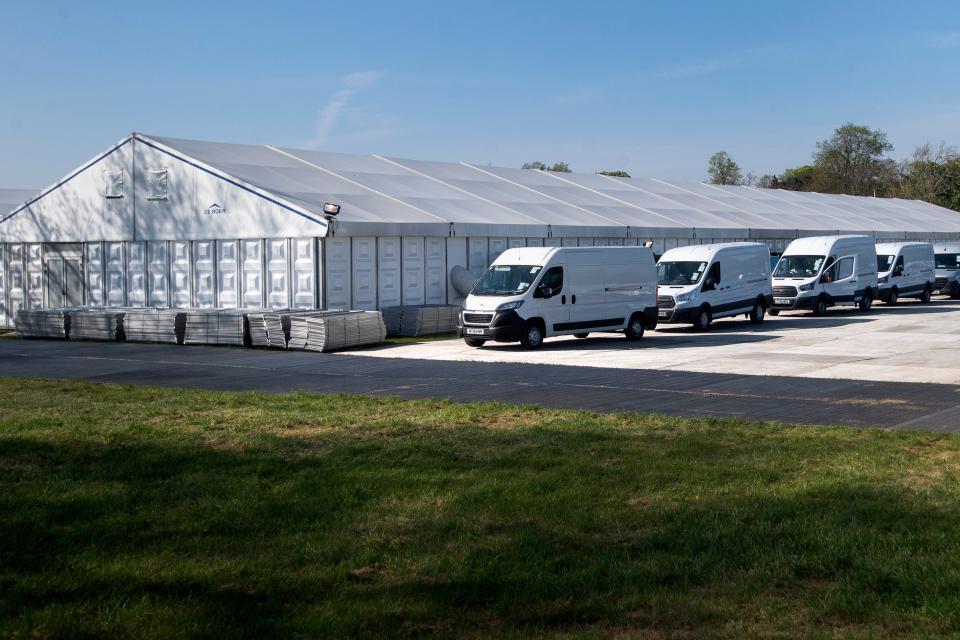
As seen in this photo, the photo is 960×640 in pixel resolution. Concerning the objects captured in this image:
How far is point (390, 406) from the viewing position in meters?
15.1

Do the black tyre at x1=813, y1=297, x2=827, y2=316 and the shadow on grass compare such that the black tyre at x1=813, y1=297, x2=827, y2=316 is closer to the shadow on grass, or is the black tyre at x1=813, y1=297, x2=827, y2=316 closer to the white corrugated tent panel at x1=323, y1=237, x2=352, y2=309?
the white corrugated tent panel at x1=323, y1=237, x2=352, y2=309

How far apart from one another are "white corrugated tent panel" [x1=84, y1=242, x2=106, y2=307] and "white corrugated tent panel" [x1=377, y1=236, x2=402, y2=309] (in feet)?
34.5

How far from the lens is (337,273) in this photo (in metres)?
31.0

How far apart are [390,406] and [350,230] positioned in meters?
16.3

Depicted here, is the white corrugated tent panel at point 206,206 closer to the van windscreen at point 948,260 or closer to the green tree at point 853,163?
the van windscreen at point 948,260

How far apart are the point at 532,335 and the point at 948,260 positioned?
27.5 meters

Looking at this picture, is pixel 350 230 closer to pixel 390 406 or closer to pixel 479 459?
pixel 390 406

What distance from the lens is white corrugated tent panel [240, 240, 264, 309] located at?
3244 centimetres

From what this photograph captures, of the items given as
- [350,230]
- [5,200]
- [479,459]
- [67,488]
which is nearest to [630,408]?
[479,459]

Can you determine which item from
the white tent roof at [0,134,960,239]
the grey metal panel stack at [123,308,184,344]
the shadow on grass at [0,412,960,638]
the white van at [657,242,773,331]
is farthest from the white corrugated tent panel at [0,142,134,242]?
the shadow on grass at [0,412,960,638]

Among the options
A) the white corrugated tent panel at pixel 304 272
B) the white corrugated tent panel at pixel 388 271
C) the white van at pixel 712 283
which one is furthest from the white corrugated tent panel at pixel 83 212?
the white van at pixel 712 283

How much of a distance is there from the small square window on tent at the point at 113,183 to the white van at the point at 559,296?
14.7 m

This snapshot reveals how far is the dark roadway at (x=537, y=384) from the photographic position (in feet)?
48.3

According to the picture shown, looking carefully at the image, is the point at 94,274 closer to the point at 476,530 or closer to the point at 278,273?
the point at 278,273
